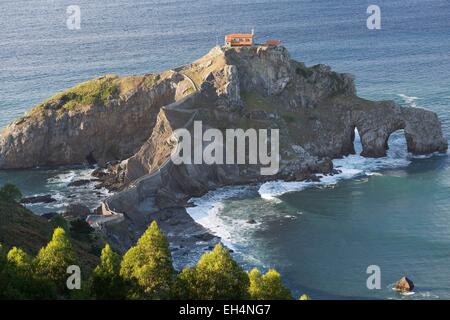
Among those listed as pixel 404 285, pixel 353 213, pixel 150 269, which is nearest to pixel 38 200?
pixel 353 213

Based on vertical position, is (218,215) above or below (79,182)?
below

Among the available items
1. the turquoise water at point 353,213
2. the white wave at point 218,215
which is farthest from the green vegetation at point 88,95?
the white wave at point 218,215

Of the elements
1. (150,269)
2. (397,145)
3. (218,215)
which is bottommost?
(218,215)

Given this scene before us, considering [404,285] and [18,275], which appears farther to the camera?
Answer: [404,285]

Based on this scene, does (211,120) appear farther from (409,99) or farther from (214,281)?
(214,281)

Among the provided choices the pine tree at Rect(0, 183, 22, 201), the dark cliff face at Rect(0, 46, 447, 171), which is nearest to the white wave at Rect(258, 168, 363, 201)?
the dark cliff face at Rect(0, 46, 447, 171)

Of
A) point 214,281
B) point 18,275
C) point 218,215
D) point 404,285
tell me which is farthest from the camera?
point 218,215

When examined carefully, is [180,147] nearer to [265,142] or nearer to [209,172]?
[209,172]

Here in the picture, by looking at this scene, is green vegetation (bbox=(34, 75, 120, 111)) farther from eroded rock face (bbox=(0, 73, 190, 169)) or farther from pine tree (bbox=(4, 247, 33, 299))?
pine tree (bbox=(4, 247, 33, 299))
